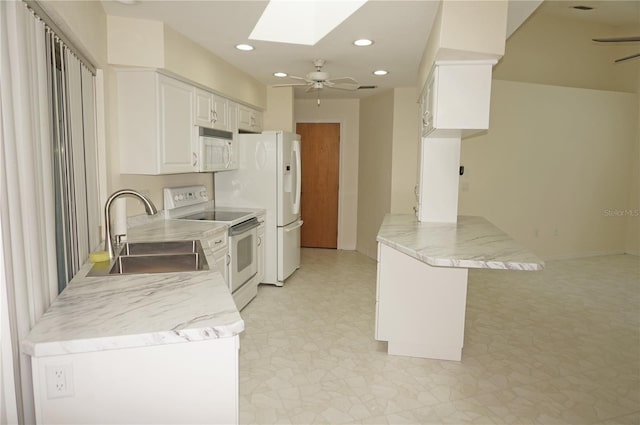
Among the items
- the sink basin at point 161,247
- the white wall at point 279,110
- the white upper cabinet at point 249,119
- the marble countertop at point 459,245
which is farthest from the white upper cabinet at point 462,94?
the white wall at point 279,110

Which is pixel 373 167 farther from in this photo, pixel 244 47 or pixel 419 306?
pixel 419 306

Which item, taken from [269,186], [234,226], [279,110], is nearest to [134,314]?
[234,226]

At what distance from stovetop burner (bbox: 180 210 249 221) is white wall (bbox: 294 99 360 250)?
2.81m

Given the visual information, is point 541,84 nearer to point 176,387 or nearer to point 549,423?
point 549,423

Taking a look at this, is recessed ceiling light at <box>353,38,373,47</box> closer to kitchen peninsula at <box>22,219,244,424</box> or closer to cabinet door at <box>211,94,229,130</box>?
cabinet door at <box>211,94,229,130</box>

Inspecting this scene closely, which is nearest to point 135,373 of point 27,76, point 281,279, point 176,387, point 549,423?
point 176,387

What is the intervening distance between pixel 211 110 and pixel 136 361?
113 inches

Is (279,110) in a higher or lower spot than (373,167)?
higher

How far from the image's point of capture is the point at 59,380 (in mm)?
1351

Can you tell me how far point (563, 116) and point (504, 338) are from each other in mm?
4032

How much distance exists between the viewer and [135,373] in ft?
4.66

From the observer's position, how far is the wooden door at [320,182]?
6.82 metres

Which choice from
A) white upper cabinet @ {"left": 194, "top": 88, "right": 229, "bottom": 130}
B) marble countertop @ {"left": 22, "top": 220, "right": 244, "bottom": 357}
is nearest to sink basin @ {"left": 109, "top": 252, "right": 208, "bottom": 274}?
marble countertop @ {"left": 22, "top": 220, "right": 244, "bottom": 357}

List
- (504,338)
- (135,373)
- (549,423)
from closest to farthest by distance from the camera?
(135,373)
(549,423)
(504,338)
